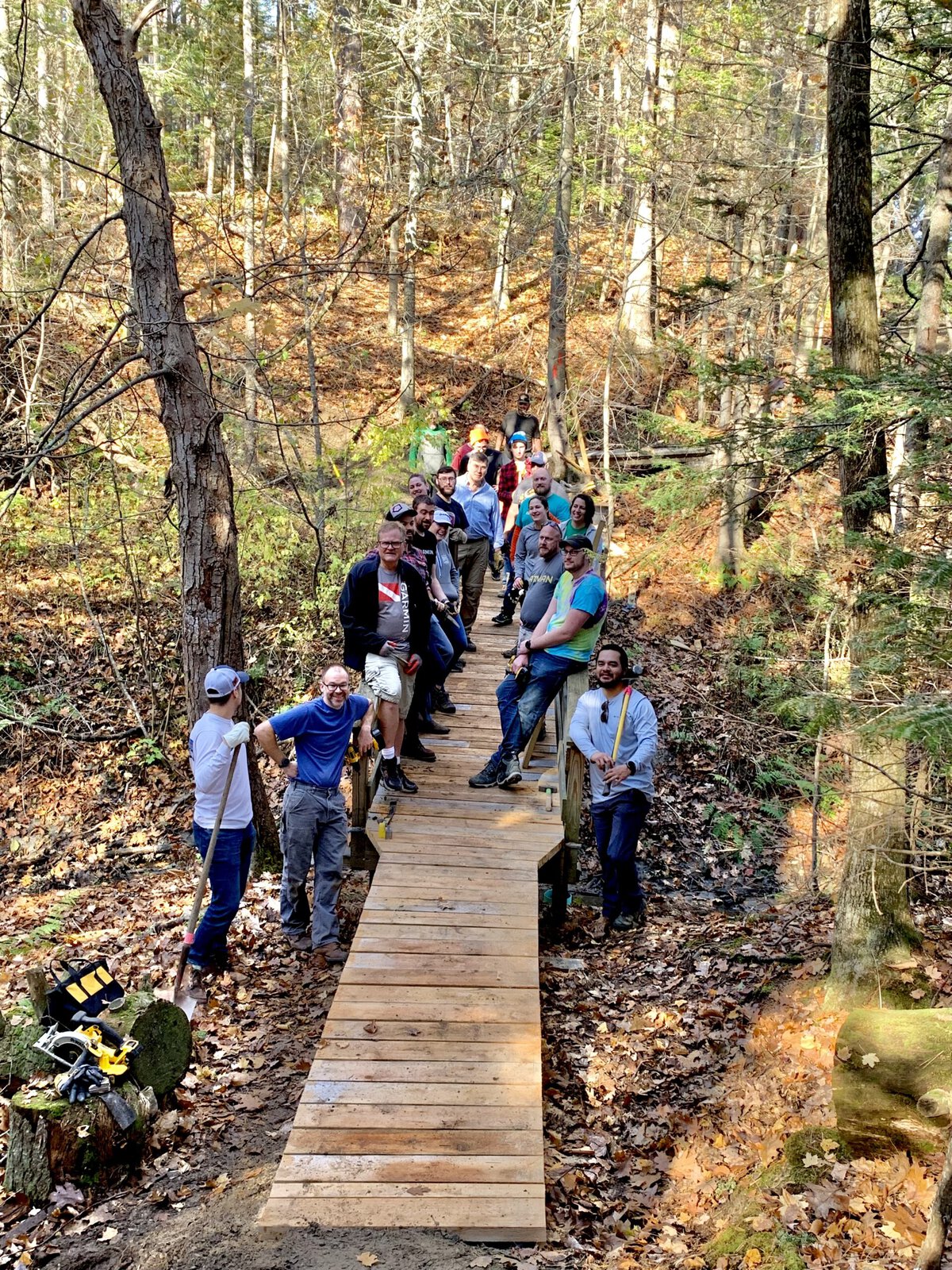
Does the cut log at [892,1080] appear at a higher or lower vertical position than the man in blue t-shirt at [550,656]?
lower

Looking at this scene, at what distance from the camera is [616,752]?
8023 millimetres

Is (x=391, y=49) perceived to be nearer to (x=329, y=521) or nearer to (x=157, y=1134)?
(x=329, y=521)

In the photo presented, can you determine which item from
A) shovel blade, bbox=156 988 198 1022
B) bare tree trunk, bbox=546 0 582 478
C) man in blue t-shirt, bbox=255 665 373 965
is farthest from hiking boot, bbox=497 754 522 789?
bare tree trunk, bbox=546 0 582 478

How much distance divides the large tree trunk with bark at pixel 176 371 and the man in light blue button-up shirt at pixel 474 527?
4.38 metres

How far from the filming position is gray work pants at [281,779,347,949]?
22.9 feet

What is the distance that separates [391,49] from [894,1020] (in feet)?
83.9

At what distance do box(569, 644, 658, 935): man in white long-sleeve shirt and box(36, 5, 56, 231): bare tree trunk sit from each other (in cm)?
1082

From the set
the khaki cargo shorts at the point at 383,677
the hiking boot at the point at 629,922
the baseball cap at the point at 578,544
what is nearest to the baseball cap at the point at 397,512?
the khaki cargo shorts at the point at 383,677

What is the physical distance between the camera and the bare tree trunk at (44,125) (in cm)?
1588

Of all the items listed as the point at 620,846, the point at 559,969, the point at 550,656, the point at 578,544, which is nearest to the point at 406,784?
the point at 550,656

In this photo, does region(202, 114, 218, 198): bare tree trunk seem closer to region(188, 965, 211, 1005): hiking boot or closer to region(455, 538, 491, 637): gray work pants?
region(455, 538, 491, 637): gray work pants

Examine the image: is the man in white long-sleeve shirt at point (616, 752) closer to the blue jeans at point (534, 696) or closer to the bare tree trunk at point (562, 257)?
the blue jeans at point (534, 696)

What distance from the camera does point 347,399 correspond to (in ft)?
80.6

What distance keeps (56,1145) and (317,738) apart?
2952mm
